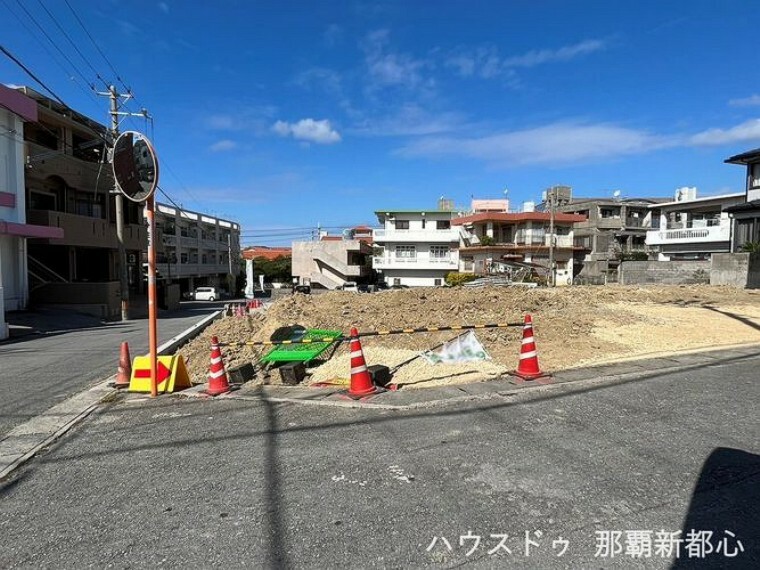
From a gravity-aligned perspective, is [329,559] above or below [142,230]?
below

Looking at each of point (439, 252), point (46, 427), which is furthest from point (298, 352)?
point (439, 252)

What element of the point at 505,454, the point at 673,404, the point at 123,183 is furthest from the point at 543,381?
the point at 123,183

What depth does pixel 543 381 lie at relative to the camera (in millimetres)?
5758

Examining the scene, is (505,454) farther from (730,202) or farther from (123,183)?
(730,202)

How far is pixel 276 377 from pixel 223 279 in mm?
60726

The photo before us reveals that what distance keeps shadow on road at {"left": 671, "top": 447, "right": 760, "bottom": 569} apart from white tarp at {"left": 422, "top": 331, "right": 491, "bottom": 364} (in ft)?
11.6

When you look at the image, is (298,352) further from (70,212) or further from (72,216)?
(70,212)

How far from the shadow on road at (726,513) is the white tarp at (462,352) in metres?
3.54

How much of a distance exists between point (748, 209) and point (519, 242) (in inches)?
819

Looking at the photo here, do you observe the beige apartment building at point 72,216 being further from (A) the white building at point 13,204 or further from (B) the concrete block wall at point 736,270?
(B) the concrete block wall at point 736,270

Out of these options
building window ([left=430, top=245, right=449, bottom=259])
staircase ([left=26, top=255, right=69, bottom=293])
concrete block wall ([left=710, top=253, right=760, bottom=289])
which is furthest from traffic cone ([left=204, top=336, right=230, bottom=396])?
building window ([left=430, top=245, right=449, bottom=259])

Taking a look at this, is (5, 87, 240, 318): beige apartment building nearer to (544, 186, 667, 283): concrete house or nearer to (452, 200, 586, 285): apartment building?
(452, 200, 586, 285): apartment building

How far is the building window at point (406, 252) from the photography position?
153 feet

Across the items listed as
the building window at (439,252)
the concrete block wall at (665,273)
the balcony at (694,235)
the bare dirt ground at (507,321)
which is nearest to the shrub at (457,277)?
the building window at (439,252)
